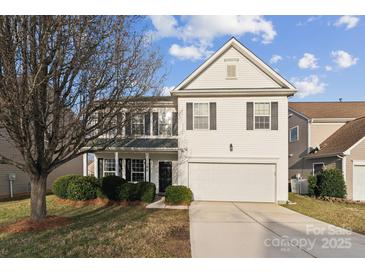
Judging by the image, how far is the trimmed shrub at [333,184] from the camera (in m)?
15.1

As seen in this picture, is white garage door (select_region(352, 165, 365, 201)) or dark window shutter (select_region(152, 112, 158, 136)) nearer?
white garage door (select_region(352, 165, 365, 201))

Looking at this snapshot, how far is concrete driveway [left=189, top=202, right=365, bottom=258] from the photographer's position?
235 inches

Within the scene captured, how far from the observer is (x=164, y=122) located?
16.0m

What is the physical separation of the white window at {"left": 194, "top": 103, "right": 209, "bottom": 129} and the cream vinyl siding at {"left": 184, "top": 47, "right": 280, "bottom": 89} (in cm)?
101

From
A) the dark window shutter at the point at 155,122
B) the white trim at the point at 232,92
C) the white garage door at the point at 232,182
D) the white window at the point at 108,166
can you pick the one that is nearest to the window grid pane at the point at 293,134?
the white trim at the point at 232,92

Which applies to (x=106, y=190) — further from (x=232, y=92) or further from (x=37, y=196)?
(x=232, y=92)

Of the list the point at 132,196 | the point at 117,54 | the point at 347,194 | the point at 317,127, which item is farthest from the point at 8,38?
the point at 317,127

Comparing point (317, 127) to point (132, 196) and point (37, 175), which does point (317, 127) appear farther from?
point (37, 175)

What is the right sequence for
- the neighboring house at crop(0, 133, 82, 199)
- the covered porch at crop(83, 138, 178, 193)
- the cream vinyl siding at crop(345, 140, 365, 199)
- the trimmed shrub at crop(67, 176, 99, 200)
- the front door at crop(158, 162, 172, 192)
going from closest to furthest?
the trimmed shrub at crop(67, 176, 99, 200)
the covered porch at crop(83, 138, 178, 193)
the cream vinyl siding at crop(345, 140, 365, 199)
the front door at crop(158, 162, 172, 192)
the neighboring house at crop(0, 133, 82, 199)

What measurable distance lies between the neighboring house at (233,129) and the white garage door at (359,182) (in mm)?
5141

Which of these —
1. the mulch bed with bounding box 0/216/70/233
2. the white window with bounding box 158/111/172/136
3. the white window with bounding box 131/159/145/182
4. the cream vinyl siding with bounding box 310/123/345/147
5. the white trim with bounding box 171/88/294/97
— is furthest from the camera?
the cream vinyl siding with bounding box 310/123/345/147

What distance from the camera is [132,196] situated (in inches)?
495

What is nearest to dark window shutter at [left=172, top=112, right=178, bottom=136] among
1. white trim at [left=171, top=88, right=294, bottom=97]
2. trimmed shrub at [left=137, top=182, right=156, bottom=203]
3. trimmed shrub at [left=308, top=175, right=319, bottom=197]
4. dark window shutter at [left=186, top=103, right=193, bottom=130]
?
dark window shutter at [left=186, top=103, right=193, bottom=130]

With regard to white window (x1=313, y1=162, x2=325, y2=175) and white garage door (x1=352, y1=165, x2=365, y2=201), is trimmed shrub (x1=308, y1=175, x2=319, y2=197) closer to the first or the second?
white garage door (x1=352, y1=165, x2=365, y2=201)
